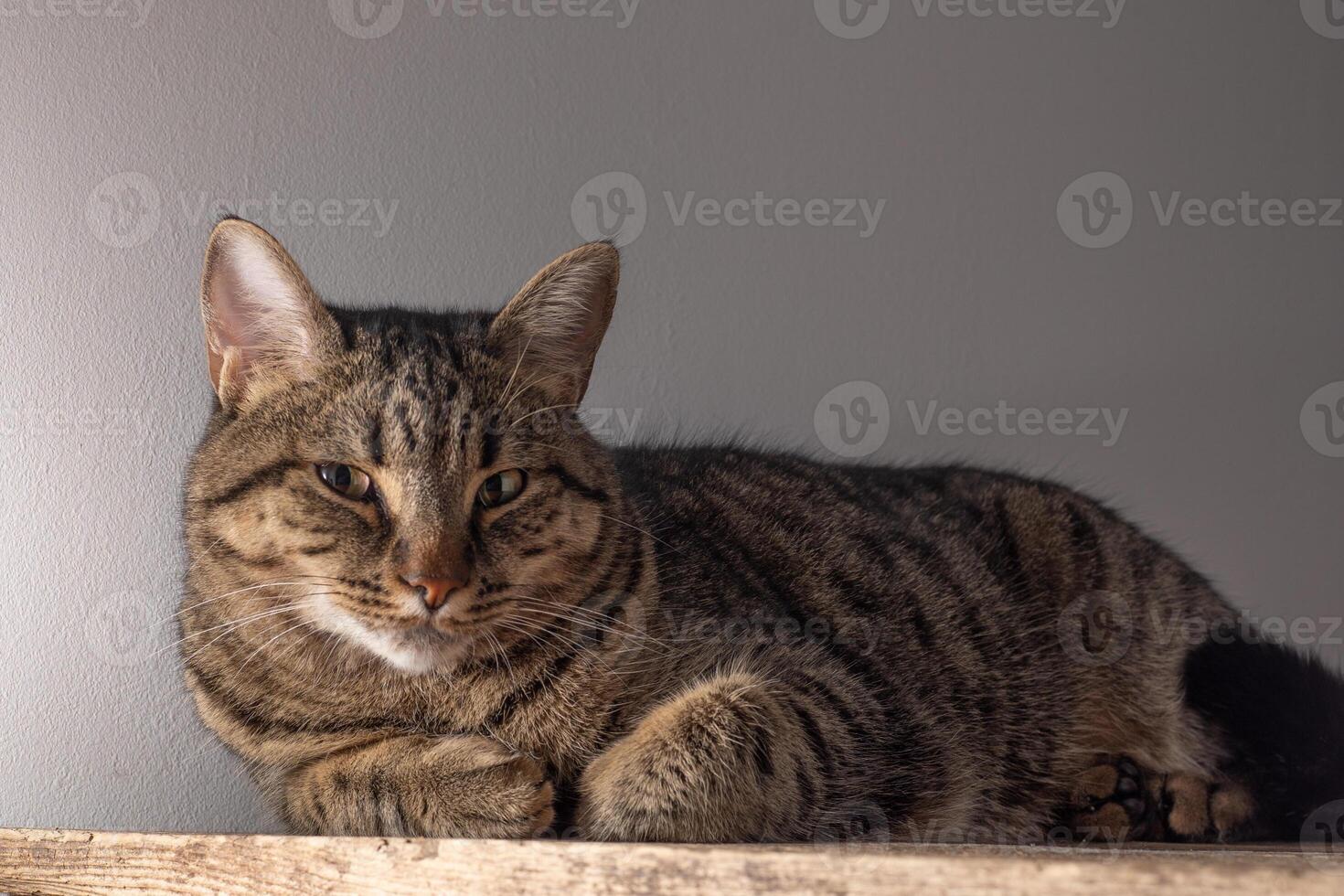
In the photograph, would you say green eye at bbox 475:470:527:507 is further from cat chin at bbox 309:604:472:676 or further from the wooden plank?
the wooden plank

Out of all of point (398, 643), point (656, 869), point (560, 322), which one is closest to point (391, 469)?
point (398, 643)

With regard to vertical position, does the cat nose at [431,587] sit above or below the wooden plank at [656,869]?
above

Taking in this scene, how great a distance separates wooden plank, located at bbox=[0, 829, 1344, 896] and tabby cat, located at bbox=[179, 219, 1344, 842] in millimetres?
134

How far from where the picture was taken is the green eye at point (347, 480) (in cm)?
113

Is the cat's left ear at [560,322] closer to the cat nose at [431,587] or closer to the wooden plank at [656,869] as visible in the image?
the cat nose at [431,587]

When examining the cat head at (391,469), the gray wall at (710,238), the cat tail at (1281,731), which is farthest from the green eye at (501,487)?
the cat tail at (1281,731)

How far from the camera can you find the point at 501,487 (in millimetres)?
1175

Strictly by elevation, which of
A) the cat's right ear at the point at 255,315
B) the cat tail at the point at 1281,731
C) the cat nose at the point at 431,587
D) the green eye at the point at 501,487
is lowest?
the cat tail at the point at 1281,731

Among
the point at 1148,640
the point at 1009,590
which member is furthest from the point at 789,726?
the point at 1148,640

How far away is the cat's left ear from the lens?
127cm

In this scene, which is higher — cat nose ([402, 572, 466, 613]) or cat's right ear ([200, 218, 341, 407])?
cat's right ear ([200, 218, 341, 407])

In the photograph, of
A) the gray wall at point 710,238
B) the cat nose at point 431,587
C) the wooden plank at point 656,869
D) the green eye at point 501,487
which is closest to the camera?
the wooden plank at point 656,869

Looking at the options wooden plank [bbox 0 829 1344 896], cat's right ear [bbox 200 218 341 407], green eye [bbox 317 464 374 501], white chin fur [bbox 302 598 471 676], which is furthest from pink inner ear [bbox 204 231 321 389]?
wooden plank [bbox 0 829 1344 896]

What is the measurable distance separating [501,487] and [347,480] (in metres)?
0.15
